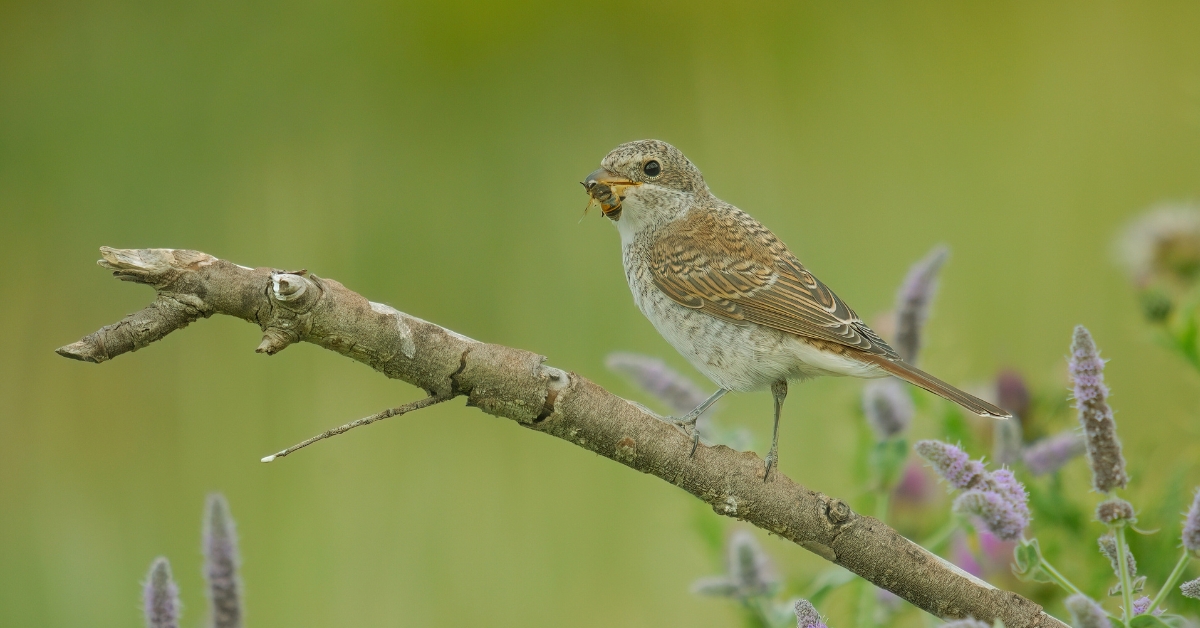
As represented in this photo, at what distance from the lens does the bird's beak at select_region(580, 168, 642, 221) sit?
7.29 ft

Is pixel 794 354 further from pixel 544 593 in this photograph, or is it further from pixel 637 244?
pixel 544 593

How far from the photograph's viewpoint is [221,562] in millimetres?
1260

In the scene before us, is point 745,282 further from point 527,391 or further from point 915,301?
point 527,391

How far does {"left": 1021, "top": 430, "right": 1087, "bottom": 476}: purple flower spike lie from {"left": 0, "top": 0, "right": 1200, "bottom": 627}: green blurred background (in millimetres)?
944

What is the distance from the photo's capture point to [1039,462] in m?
1.74

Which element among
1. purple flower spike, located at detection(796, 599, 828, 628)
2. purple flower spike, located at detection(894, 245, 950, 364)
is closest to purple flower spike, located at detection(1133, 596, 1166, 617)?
purple flower spike, located at detection(796, 599, 828, 628)

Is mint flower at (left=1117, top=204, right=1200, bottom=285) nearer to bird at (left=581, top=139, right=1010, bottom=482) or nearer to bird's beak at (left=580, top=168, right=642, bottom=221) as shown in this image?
bird at (left=581, top=139, right=1010, bottom=482)

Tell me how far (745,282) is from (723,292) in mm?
56

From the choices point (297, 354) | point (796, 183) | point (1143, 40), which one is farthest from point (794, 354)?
point (1143, 40)

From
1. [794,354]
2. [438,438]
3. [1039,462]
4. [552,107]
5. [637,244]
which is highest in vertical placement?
[552,107]

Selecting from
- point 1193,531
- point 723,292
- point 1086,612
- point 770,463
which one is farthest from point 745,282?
point 1086,612

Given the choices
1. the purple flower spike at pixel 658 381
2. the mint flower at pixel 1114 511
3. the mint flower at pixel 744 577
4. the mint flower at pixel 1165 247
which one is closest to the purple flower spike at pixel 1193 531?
the mint flower at pixel 1114 511

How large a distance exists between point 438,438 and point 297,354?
623mm

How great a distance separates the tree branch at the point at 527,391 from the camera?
1.26 meters
